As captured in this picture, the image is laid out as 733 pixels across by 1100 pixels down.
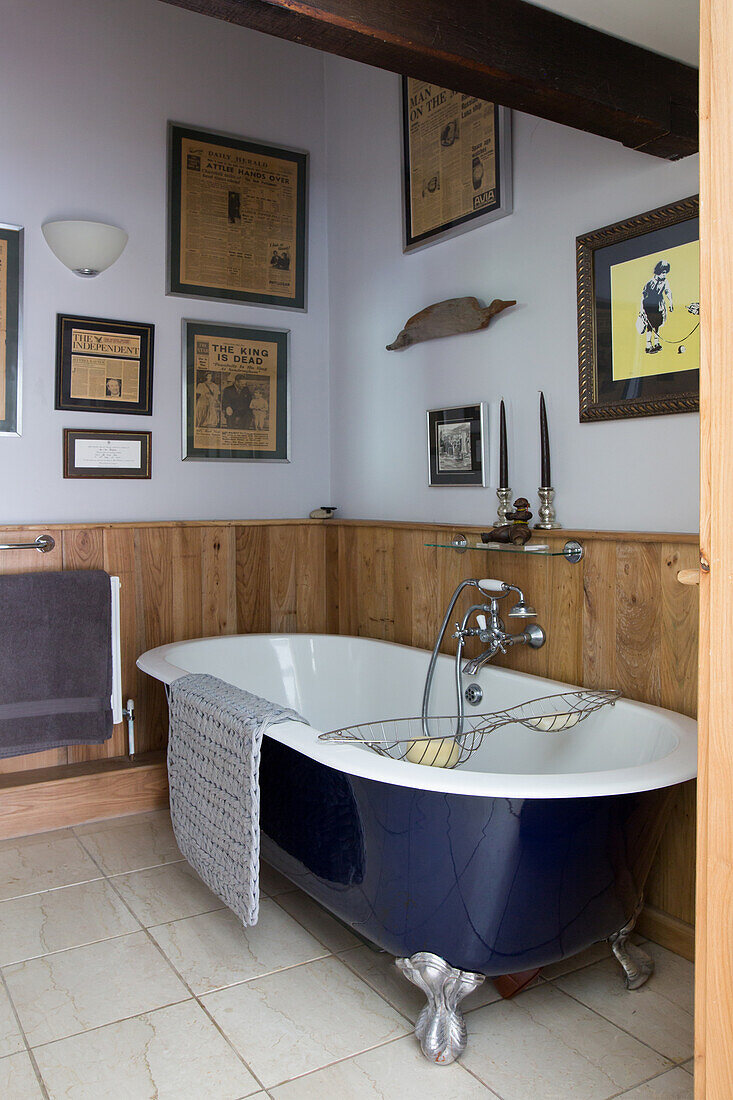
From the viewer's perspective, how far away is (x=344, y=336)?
3.75 m

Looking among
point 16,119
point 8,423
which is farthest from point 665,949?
point 16,119

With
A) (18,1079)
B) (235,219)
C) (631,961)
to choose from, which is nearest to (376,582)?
(235,219)

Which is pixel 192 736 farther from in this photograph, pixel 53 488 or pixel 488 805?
pixel 53 488

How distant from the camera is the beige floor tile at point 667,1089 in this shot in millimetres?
1657

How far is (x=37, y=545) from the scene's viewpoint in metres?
3.11

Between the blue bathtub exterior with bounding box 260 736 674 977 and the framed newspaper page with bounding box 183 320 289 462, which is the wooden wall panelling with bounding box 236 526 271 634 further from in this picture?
the blue bathtub exterior with bounding box 260 736 674 977

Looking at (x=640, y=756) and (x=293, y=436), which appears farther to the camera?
(x=293, y=436)

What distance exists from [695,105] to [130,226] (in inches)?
85.0

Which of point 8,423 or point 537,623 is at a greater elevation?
point 8,423

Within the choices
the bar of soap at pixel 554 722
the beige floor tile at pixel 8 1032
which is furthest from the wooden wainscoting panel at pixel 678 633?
the beige floor tile at pixel 8 1032

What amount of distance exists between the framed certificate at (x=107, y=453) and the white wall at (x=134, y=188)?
4 cm

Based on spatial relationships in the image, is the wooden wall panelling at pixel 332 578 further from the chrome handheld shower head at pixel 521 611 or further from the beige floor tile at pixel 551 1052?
the beige floor tile at pixel 551 1052

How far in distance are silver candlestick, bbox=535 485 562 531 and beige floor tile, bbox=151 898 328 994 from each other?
4.30 feet

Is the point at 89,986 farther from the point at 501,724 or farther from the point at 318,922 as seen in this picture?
the point at 501,724
